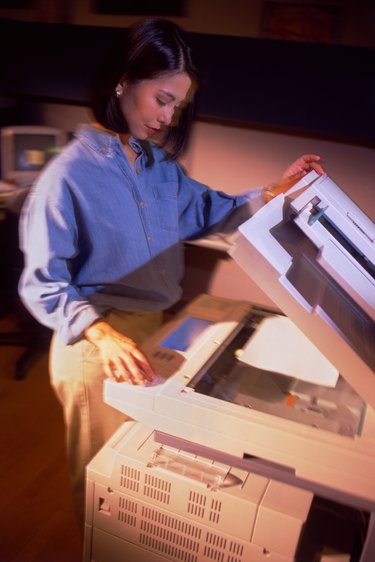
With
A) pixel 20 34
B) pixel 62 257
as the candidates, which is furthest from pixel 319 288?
pixel 20 34

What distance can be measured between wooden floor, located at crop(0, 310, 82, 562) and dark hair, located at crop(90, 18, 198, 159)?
124 centimetres

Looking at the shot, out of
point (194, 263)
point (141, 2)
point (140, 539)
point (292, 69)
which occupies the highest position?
point (141, 2)

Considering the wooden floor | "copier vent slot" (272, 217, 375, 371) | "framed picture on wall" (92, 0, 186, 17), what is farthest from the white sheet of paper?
"framed picture on wall" (92, 0, 186, 17)

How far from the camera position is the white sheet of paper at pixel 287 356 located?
95cm

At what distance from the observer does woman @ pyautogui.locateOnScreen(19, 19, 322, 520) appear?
2.88ft

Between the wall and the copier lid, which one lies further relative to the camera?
the wall

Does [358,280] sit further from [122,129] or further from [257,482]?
[122,129]

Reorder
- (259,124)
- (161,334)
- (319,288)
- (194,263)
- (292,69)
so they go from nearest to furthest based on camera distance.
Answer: (319,288) → (161,334) → (292,69) → (259,124) → (194,263)

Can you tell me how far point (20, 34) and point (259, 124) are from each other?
1.46 metres

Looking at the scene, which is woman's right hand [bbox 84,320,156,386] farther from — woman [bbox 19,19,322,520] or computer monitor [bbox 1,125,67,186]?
computer monitor [bbox 1,125,67,186]

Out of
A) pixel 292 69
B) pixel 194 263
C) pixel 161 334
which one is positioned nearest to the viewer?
pixel 161 334

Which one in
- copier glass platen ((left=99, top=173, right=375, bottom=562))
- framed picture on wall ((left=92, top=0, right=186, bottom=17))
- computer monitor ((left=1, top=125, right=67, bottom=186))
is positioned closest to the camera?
copier glass platen ((left=99, top=173, right=375, bottom=562))

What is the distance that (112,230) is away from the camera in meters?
1.01

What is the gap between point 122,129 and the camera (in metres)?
1.06
